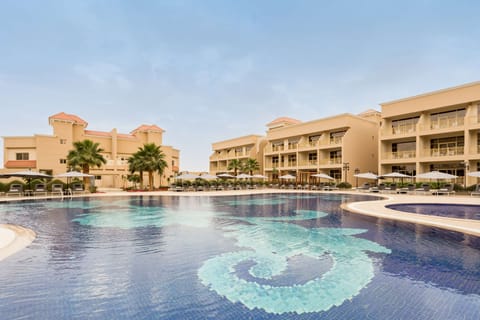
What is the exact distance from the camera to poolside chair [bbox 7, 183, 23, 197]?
73.5ft

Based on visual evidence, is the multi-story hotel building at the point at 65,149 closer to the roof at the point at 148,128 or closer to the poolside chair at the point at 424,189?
the roof at the point at 148,128

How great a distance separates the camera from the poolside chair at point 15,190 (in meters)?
22.4

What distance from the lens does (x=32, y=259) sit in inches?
240

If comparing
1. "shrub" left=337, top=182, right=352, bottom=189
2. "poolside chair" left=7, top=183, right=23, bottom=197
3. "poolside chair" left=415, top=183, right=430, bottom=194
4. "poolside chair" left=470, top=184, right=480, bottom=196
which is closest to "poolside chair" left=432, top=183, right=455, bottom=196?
"poolside chair" left=415, top=183, right=430, bottom=194

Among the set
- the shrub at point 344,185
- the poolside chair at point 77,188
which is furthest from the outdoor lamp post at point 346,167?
the poolside chair at point 77,188

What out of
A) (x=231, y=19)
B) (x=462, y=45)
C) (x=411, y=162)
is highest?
(x=231, y=19)

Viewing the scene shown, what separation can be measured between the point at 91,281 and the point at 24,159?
39.6 meters

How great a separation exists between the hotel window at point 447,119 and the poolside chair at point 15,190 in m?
40.0

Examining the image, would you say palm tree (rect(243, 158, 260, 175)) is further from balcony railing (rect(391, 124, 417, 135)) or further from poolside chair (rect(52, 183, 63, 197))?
poolside chair (rect(52, 183, 63, 197))

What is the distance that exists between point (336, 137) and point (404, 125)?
26.8 feet

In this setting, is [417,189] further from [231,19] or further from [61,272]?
[61,272]

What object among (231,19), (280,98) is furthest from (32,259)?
(280,98)

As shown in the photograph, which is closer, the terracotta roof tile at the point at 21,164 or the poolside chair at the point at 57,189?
the poolside chair at the point at 57,189

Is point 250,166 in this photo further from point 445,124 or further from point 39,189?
point 39,189
